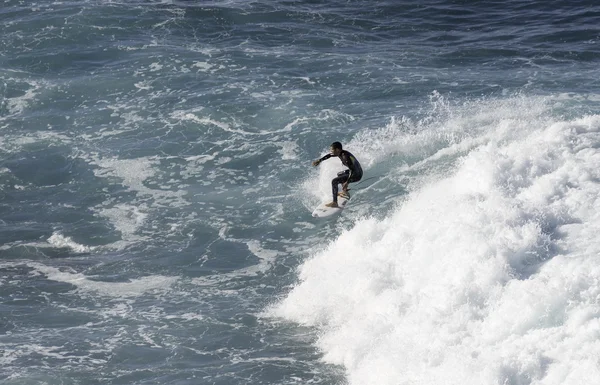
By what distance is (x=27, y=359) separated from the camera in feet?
65.9

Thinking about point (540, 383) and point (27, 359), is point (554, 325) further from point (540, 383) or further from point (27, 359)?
point (27, 359)

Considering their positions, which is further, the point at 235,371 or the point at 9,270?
the point at 9,270

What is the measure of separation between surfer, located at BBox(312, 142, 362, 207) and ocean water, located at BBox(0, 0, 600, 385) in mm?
701

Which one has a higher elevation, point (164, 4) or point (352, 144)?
point (164, 4)

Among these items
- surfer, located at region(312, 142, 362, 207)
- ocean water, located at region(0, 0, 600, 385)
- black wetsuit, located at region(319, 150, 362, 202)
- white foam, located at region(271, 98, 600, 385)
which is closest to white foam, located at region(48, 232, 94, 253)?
ocean water, located at region(0, 0, 600, 385)

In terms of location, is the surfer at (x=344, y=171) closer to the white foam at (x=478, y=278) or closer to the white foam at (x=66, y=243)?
the white foam at (x=478, y=278)

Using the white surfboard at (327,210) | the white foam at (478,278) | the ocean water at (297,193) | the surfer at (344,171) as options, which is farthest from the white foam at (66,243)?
the surfer at (344,171)

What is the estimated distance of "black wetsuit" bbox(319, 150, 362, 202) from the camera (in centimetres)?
2573

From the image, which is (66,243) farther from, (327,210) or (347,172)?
(347,172)

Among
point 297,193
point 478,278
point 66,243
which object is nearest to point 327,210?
point 297,193

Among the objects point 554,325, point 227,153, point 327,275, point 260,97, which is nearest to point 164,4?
point 260,97

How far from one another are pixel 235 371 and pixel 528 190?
26.4 ft

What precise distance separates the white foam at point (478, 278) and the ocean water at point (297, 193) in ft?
0.18

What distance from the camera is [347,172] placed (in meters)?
26.1
